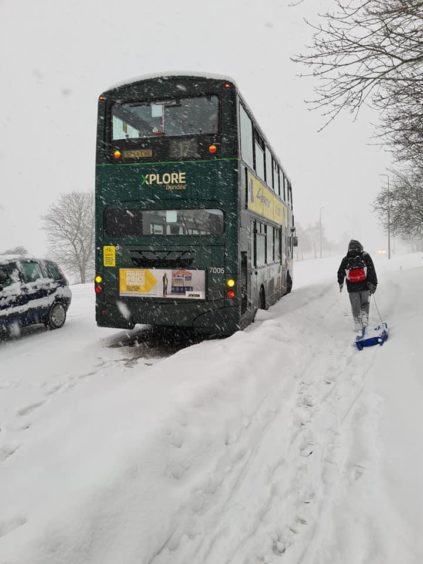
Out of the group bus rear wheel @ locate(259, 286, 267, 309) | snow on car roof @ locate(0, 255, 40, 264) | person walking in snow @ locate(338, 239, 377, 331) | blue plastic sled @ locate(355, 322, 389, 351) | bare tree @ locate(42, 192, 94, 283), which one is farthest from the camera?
bare tree @ locate(42, 192, 94, 283)

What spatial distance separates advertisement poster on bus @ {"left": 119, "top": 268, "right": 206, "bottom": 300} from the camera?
7.48m

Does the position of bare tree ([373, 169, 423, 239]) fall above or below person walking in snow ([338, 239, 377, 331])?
above

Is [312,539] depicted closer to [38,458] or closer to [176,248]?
[38,458]

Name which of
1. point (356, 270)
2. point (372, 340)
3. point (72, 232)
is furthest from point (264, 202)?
point (72, 232)

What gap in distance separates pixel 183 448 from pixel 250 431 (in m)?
0.85

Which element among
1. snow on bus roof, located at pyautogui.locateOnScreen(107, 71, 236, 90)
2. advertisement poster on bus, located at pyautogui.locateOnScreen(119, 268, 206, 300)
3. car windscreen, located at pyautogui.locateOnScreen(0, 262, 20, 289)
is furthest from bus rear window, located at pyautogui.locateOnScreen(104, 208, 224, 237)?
car windscreen, located at pyautogui.locateOnScreen(0, 262, 20, 289)

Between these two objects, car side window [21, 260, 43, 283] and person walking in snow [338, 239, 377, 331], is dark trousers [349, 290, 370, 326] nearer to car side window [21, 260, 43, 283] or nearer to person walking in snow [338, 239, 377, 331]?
person walking in snow [338, 239, 377, 331]

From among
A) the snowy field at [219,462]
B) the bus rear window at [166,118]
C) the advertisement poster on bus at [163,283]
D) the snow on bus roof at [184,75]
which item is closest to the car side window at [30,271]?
the advertisement poster on bus at [163,283]

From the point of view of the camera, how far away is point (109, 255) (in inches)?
310

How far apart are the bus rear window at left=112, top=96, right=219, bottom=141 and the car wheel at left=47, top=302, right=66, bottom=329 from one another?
14.9 ft

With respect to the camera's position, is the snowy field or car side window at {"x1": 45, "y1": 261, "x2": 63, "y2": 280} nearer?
the snowy field

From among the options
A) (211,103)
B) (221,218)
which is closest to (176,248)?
(221,218)

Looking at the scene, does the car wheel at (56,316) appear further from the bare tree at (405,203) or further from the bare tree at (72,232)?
the bare tree at (72,232)

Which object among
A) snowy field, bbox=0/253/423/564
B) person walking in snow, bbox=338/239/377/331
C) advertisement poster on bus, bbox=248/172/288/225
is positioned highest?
advertisement poster on bus, bbox=248/172/288/225
